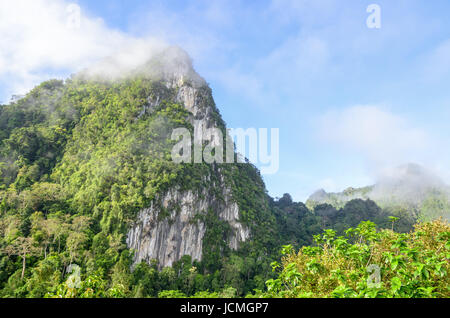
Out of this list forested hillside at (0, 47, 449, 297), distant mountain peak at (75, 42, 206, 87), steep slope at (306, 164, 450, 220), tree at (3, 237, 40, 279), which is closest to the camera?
tree at (3, 237, 40, 279)

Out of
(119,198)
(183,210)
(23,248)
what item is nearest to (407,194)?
(183,210)

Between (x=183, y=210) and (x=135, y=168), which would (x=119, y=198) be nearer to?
(x=135, y=168)

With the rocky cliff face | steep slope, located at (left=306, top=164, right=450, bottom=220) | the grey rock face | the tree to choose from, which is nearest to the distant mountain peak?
the rocky cliff face

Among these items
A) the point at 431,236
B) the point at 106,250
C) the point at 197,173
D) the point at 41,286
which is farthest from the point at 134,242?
the point at 431,236

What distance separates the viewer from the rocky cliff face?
32.2 metres

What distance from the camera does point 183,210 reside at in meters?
37.0

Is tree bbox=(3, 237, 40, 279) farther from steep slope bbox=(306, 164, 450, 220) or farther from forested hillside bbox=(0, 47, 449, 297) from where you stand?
steep slope bbox=(306, 164, 450, 220)

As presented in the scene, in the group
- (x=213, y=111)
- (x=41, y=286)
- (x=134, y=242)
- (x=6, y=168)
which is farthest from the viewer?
(x=213, y=111)

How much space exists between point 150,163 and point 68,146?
54.3 feet

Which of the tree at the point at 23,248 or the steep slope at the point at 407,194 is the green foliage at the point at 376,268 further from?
the steep slope at the point at 407,194

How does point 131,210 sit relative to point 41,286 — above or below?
above

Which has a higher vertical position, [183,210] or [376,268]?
[183,210]

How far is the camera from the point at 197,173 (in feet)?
135
